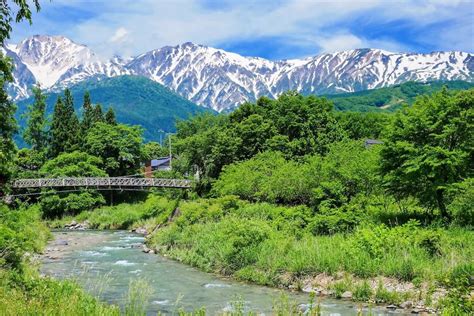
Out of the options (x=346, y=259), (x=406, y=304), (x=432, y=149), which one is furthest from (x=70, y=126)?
(x=406, y=304)

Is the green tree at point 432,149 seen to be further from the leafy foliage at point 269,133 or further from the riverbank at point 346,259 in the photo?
the leafy foliage at point 269,133

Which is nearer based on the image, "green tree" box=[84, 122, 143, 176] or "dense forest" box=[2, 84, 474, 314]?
"dense forest" box=[2, 84, 474, 314]

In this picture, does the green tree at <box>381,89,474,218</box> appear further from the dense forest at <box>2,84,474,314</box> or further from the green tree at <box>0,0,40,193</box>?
the green tree at <box>0,0,40,193</box>

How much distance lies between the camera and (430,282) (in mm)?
16547

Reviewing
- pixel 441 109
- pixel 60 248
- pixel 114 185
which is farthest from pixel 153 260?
pixel 114 185

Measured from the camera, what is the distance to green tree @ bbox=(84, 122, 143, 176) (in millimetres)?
62750

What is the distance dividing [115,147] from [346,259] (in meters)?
48.8

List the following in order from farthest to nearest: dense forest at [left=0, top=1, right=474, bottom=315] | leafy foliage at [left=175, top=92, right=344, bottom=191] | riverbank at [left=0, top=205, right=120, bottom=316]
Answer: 1. leafy foliage at [left=175, top=92, right=344, bottom=191]
2. dense forest at [left=0, top=1, right=474, bottom=315]
3. riverbank at [left=0, top=205, right=120, bottom=316]

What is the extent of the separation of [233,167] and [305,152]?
23.6ft

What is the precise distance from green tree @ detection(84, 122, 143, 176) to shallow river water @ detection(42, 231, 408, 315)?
89.7 feet

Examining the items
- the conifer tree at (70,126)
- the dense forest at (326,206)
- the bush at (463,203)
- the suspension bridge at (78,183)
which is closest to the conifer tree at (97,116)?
the conifer tree at (70,126)

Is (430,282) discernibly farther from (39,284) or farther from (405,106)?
(39,284)

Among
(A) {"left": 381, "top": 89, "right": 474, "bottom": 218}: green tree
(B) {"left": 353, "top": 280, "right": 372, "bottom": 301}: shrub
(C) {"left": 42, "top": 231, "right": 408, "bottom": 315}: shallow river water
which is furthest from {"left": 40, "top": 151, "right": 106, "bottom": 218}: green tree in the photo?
(B) {"left": 353, "top": 280, "right": 372, "bottom": 301}: shrub

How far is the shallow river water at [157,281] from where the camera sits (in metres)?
16.2
